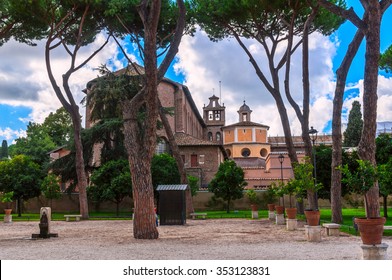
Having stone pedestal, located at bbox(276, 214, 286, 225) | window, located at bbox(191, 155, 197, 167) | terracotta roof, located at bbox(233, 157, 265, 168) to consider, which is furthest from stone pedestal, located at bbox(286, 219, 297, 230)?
terracotta roof, located at bbox(233, 157, 265, 168)

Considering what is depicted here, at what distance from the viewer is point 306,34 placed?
17844 mm

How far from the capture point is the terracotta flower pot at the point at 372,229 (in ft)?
23.2

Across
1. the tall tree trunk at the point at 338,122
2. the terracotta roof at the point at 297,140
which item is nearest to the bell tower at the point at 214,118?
the terracotta roof at the point at 297,140

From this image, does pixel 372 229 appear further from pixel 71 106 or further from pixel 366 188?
pixel 71 106

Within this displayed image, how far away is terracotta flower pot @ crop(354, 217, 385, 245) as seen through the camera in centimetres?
707

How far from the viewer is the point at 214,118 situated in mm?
77812

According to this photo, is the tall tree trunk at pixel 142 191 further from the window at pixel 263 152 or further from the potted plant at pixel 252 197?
the window at pixel 263 152

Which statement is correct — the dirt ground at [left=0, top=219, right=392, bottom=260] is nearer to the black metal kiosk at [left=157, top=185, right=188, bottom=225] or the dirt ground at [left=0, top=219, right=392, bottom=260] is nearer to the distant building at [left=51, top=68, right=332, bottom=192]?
the black metal kiosk at [left=157, top=185, right=188, bottom=225]

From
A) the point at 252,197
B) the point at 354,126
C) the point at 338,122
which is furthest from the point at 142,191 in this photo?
the point at 354,126

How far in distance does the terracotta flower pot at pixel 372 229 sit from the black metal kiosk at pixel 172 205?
38.3 feet

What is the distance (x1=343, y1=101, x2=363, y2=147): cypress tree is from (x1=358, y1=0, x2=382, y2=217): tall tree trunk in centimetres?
4353

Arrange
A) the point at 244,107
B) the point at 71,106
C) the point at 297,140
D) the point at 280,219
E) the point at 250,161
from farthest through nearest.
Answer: the point at 297,140 < the point at 244,107 < the point at 250,161 < the point at 71,106 < the point at 280,219

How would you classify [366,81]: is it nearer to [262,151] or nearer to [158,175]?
[158,175]

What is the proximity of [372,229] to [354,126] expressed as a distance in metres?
48.6
